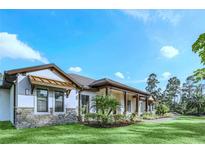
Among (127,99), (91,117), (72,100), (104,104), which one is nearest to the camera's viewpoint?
(104,104)

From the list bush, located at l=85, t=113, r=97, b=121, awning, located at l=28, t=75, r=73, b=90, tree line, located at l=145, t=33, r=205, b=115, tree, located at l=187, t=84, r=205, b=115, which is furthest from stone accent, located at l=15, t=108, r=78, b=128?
tree, located at l=187, t=84, r=205, b=115

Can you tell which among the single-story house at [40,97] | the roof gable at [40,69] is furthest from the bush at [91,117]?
the roof gable at [40,69]

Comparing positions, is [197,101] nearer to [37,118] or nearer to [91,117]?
[91,117]

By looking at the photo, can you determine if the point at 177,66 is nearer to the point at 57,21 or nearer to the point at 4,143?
the point at 57,21

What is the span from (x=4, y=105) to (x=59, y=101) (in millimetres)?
4267

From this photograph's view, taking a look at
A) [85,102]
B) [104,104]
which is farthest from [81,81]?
[104,104]

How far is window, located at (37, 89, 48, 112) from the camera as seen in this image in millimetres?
10177

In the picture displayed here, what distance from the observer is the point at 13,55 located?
10.6 metres

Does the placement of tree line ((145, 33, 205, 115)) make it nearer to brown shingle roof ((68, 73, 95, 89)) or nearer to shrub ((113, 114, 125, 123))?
brown shingle roof ((68, 73, 95, 89))

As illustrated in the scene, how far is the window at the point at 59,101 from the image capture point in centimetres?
1107

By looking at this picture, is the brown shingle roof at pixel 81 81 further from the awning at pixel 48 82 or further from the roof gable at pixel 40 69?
the awning at pixel 48 82

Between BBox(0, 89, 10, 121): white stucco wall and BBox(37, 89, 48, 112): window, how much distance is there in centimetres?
420

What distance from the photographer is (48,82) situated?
1023 centimetres
